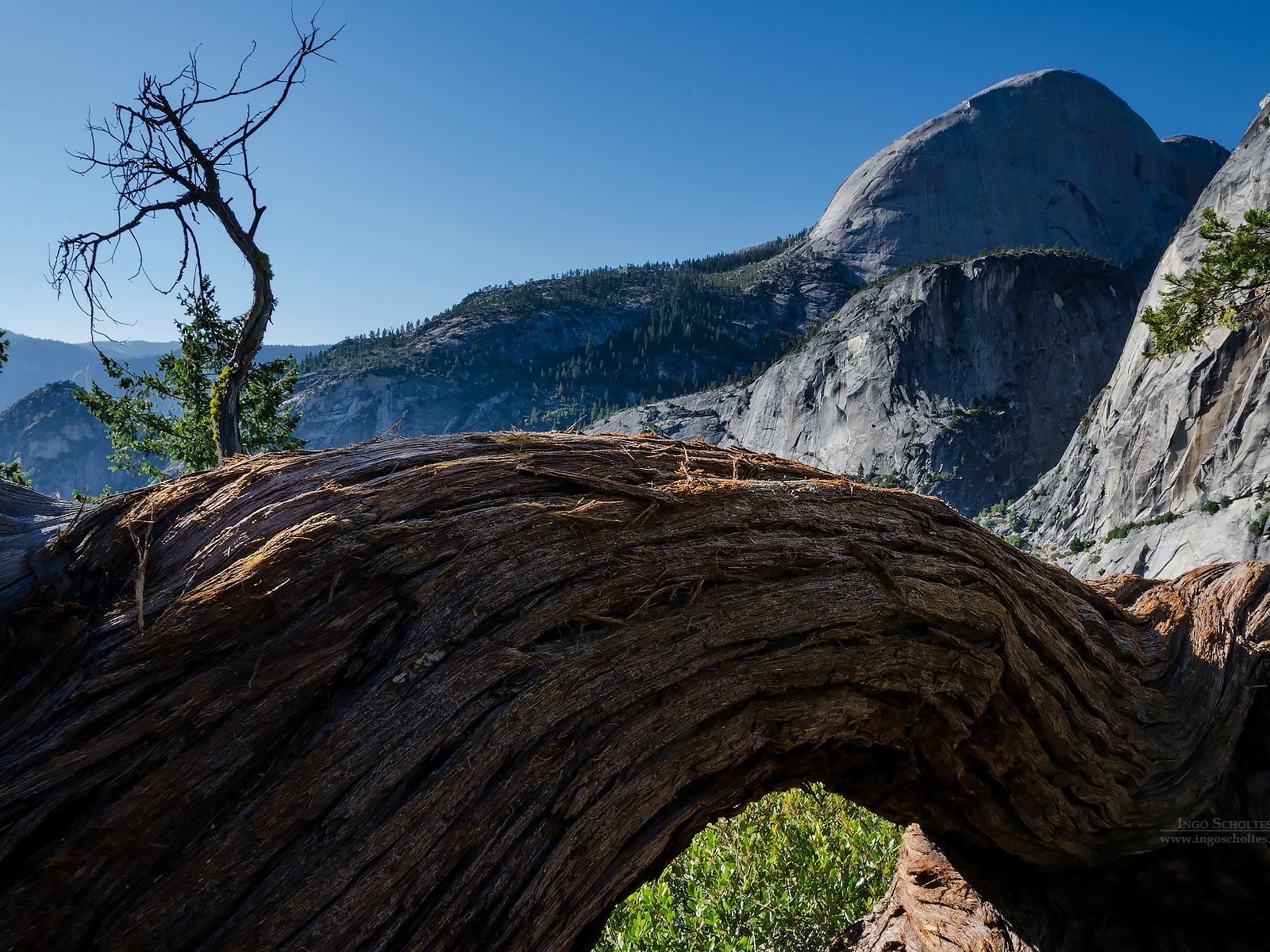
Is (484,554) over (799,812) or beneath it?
over

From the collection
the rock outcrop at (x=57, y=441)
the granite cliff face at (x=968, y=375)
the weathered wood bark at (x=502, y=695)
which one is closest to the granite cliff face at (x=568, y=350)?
the granite cliff face at (x=968, y=375)

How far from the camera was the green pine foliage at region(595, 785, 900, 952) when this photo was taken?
19.2 feet

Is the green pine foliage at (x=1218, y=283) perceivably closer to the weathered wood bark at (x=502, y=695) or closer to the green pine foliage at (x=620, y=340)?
the weathered wood bark at (x=502, y=695)

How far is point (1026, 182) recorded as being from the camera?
349ft

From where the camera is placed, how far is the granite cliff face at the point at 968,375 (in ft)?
190

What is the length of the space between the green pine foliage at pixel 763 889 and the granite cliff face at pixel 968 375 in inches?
2028

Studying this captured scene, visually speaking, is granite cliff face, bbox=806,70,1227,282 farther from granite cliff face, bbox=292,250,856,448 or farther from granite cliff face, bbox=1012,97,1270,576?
granite cliff face, bbox=1012,97,1270,576

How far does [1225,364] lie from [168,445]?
42.2m

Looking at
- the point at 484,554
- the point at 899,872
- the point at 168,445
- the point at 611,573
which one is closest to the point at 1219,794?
the point at 899,872

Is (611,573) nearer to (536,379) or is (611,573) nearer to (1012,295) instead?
(1012,295)

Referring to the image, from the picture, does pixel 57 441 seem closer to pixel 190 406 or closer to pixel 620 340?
pixel 620 340

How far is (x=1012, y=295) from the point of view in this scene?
205 ft

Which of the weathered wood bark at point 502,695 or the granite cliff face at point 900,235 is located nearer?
the weathered wood bark at point 502,695

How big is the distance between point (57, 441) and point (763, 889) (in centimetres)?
19123
